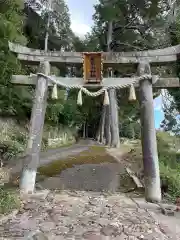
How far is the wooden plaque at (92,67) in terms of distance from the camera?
281 inches

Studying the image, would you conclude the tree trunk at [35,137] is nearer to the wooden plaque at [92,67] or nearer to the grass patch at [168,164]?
the wooden plaque at [92,67]

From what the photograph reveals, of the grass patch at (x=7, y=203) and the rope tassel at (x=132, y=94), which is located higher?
the rope tassel at (x=132, y=94)

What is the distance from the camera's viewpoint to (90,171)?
29.1 feet

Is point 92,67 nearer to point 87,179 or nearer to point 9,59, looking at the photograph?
point 87,179

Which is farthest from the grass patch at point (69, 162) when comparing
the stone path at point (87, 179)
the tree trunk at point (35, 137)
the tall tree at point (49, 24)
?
the tall tree at point (49, 24)

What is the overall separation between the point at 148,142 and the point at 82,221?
9.29 feet

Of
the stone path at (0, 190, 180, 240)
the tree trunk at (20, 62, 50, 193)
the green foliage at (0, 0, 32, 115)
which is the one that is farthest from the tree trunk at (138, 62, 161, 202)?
the green foliage at (0, 0, 32, 115)

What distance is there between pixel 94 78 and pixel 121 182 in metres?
3.14

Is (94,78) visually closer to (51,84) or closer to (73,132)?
(51,84)

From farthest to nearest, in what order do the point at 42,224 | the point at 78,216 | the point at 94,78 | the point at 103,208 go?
1. the point at 94,78
2. the point at 103,208
3. the point at 78,216
4. the point at 42,224

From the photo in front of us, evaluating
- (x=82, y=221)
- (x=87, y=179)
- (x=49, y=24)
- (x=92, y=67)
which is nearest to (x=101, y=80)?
(x=92, y=67)

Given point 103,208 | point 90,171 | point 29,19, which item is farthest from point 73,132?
point 103,208

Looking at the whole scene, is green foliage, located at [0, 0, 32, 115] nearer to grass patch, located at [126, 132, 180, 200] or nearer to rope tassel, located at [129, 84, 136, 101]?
rope tassel, located at [129, 84, 136, 101]

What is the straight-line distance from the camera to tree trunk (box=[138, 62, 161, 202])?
248 inches
